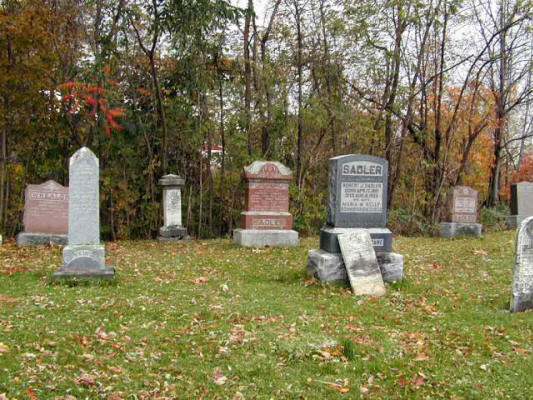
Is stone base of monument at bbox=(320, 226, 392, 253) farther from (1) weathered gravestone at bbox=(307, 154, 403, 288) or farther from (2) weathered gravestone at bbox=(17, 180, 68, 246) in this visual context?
(2) weathered gravestone at bbox=(17, 180, 68, 246)

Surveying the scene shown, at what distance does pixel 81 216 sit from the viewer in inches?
319

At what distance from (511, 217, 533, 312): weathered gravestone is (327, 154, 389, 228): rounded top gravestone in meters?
2.58

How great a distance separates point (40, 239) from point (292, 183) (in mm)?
8922

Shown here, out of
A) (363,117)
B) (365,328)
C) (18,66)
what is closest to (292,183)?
(363,117)

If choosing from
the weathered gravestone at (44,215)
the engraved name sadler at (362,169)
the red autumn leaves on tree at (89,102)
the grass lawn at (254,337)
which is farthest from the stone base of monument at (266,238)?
the engraved name sadler at (362,169)

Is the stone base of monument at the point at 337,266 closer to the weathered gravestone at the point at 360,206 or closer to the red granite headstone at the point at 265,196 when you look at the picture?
the weathered gravestone at the point at 360,206

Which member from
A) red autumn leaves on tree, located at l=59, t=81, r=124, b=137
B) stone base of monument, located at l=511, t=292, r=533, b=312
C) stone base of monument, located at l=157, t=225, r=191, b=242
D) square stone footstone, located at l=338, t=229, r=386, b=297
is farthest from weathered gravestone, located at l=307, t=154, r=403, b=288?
red autumn leaves on tree, located at l=59, t=81, r=124, b=137

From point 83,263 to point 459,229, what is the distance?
12.9m

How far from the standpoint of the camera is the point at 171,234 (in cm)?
1478

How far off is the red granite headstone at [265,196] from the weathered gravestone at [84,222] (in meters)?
5.63

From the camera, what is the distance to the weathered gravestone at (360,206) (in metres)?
8.54

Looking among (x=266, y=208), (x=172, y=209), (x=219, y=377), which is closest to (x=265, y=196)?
(x=266, y=208)

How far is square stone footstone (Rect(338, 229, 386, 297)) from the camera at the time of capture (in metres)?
7.82

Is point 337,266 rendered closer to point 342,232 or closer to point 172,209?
point 342,232
